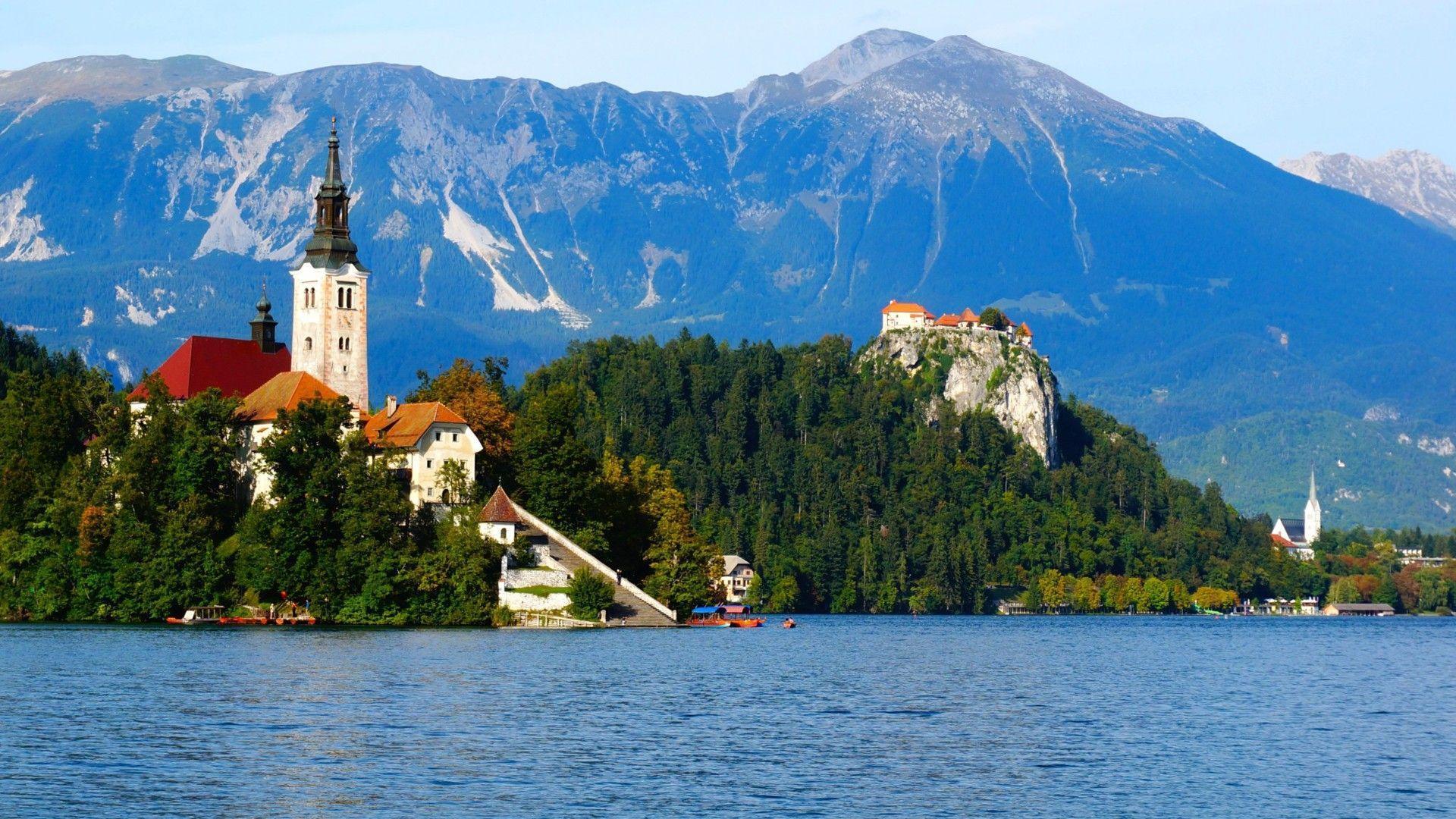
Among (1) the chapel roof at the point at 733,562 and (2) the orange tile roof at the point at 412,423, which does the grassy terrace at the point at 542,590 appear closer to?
(2) the orange tile roof at the point at 412,423

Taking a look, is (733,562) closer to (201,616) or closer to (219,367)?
(219,367)

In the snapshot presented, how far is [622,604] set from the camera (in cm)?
10644

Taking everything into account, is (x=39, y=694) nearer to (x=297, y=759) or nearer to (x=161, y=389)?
(x=297, y=759)

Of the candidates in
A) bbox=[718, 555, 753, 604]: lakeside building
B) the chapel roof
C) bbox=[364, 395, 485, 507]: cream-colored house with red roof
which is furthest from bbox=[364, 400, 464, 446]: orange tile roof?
the chapel roof

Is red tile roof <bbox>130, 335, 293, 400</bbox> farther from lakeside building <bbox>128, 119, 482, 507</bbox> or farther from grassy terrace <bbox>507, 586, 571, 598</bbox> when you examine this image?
grassy terrace <bbox>507, 586, 571, 598</bbox>

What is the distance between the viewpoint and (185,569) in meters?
102

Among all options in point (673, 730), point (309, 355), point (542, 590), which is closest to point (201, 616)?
point (542, 590)

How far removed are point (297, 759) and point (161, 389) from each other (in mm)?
62639

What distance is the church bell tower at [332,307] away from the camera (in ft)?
386

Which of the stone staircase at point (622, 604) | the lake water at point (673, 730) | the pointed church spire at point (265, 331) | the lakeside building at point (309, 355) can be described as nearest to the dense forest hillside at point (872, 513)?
the pointed church spire at point (265, 331)

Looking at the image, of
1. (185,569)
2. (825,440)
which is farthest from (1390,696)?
(825,440)

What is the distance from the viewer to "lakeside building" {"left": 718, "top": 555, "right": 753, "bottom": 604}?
16438 centimetres

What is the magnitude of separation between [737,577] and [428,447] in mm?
64813

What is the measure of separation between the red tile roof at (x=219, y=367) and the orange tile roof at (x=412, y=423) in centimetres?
1321
